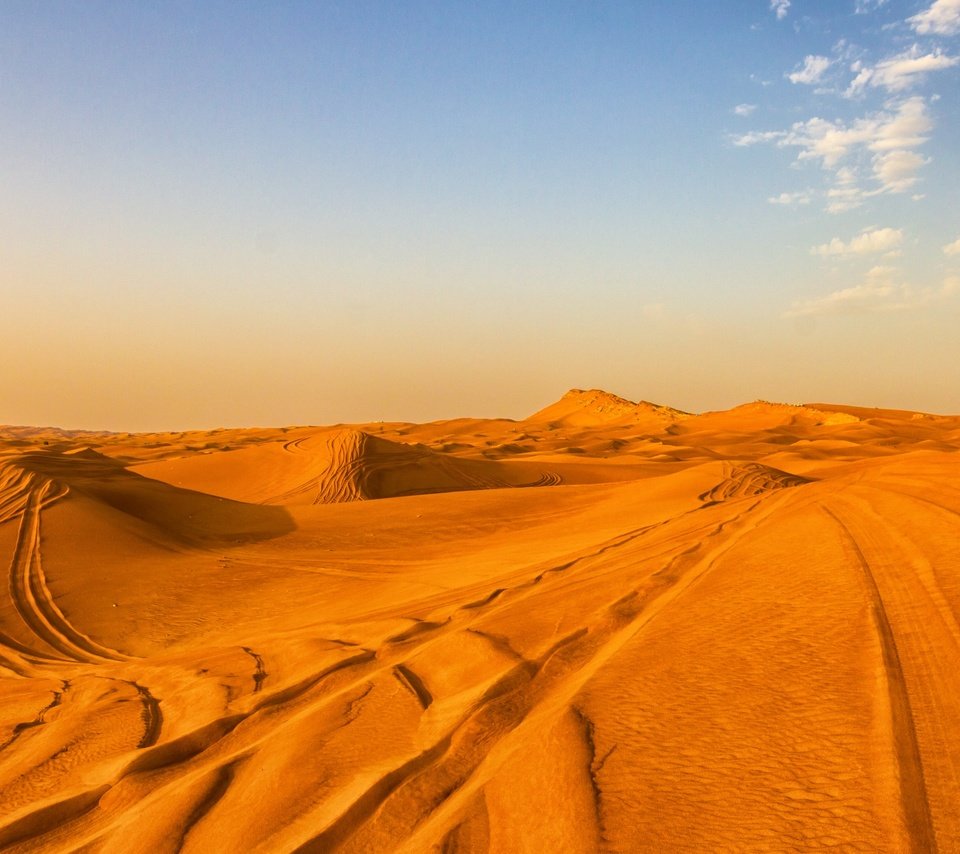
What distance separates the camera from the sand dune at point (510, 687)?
3.11 metres

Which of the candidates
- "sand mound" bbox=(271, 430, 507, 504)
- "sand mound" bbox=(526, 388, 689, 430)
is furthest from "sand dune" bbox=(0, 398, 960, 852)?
"sand mound" bbox=(526, 388, 689, 430)

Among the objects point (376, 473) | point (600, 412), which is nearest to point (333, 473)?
point (376, 473)

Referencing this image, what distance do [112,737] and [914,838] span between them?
184 inches

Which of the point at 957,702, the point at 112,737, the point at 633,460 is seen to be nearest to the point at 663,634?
the point at 957,702

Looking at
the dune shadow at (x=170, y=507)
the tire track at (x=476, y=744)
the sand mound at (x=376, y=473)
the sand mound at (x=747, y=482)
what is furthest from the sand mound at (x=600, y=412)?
the tire track at (x=476, y=744)

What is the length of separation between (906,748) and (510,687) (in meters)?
2.15

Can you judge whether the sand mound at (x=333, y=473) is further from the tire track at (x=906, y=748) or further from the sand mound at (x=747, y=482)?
the tire track at (x=906, y=748)

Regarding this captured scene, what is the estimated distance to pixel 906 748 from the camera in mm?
3268

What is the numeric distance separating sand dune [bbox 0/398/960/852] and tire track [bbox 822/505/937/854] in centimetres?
2

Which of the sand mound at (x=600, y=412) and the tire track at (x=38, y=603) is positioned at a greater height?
the sand mound at (x=600, y=412)

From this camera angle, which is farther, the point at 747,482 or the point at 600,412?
the point at 600,412

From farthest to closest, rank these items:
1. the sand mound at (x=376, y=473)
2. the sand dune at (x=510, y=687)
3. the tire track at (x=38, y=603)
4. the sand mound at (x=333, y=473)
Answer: the sand mound at (x=333, y=473)
the sand mound at (x=376, y=473)
the tire track at (x=38, y=603)
the sand dune at (x=510, y=687)

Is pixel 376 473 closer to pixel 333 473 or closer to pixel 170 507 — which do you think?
pixel 333 473

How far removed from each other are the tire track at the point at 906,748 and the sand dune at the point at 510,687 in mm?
17
